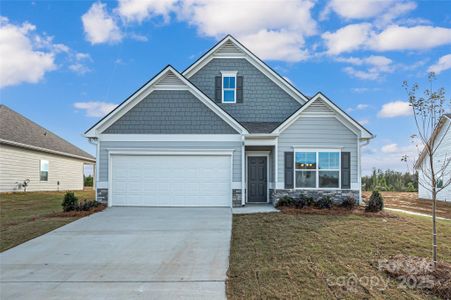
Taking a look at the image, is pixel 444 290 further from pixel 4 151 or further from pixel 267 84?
pixel 4 151

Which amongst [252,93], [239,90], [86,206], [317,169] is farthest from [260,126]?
[86,206]

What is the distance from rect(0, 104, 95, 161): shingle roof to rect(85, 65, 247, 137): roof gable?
31.4 ft

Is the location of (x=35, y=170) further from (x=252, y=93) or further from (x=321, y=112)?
(x=321, y=112)

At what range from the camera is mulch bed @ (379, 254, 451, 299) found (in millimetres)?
5957

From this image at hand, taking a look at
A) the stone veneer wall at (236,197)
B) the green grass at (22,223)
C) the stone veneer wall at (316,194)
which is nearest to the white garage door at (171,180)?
the stone veneer wall at (236,197)

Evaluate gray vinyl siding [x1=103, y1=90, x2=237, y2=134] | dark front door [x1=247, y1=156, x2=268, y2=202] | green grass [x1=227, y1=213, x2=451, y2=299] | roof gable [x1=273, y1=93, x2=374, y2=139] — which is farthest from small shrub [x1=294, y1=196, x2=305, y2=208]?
gray vinyl siding [x1=103, y1=90, x2=237, y2=134]

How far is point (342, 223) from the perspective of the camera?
10758mm

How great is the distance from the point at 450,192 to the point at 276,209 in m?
12.9

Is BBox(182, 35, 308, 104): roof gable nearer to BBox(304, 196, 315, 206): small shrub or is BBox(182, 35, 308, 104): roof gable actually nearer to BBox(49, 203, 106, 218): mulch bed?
BBox(304, 196, 315, 206): small shrub

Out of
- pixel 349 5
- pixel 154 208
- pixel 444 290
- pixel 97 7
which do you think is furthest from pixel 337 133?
pixel 97 7

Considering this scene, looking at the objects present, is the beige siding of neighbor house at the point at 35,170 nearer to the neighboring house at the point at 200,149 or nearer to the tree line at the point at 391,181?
the neighboring house at the point at 200,149

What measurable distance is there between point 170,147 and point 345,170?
7.37 meters

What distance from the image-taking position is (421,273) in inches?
254

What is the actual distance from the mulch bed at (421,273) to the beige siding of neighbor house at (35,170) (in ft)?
69.9
